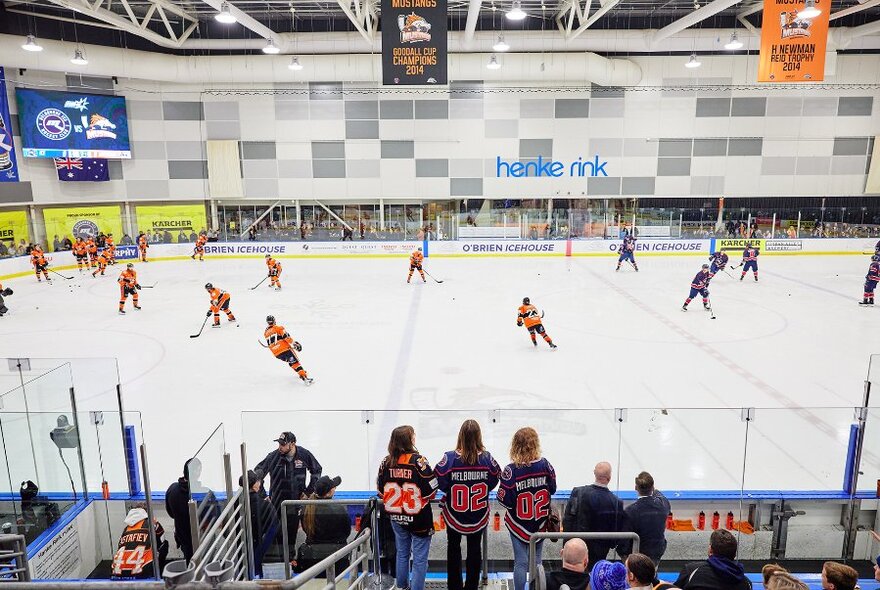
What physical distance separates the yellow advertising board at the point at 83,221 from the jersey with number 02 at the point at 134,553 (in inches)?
828

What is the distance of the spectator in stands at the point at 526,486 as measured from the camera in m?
3.37

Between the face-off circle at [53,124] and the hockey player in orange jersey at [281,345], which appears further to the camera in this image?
the face-off circle at [53,124]

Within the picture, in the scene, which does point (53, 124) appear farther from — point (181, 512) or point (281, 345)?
point (181, 512)

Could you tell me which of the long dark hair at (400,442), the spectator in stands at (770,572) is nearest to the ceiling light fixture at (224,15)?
the long dark hair at (400,442)

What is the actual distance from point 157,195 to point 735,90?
2252cm

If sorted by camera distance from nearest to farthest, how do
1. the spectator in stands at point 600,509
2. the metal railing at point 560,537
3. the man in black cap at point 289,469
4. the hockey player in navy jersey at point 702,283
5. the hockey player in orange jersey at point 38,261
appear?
the metal railing at point 560,537
the spectator in stands at point 600,509
the man in black cap at point 289,469
the hockey player in navy jersey at point 702,283
the hockey player in orange jersey at point 38,261

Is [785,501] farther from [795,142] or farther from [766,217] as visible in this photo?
[795,142]

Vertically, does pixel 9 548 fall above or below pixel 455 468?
below

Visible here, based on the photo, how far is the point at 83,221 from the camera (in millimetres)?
22953

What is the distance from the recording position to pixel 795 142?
2484 centimetres

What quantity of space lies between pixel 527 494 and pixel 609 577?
0.78 metres

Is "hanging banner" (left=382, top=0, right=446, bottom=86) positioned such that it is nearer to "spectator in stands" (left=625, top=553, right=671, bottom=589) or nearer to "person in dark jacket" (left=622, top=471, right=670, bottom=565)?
"person in dark jacket" (left=622, top=471, right=670, bottom=565)

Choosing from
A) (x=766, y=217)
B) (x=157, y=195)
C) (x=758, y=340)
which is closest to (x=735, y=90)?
(x=766, y=217)

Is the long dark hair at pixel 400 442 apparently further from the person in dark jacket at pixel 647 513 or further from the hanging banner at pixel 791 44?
the hanging banner at pixel 791 44
